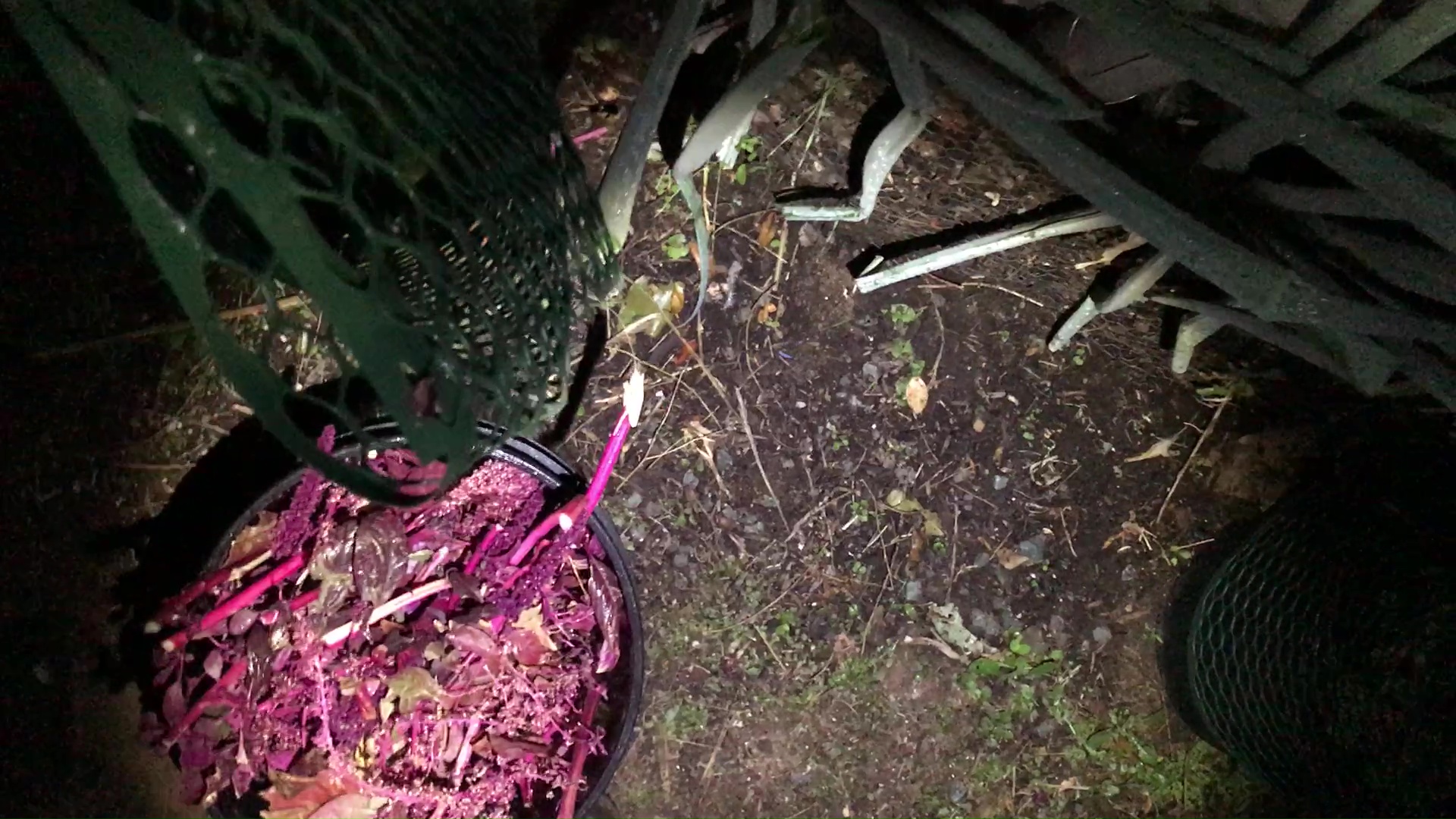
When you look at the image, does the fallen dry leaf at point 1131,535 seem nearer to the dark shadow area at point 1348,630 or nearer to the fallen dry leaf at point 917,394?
the dark shadow area at point 1348,630

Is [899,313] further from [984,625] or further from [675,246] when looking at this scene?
[984,625]

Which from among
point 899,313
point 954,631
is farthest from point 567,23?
point 954,631

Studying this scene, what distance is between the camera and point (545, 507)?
118cm

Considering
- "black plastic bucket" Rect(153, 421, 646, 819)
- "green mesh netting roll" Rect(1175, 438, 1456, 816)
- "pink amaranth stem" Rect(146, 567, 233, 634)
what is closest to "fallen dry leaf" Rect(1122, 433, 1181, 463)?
"green mesh netting roll" Rect(1175, 438, 1456, 816)

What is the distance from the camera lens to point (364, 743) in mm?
1045

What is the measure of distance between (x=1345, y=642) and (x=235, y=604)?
1347 millimetres

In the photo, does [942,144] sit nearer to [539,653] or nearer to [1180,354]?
[1180,354]

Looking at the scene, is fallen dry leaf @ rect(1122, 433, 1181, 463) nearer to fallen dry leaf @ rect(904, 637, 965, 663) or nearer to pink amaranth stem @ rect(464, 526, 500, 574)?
fallen dry leaf @ rect(904, 637, 965, 663)

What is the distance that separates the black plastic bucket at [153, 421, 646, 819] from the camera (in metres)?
1.06

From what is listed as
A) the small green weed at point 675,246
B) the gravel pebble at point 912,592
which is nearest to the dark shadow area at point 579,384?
the small green weed at point 675,246

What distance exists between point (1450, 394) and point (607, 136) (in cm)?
108

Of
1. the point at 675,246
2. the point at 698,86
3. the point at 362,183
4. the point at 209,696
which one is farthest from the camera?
the point at 675,246

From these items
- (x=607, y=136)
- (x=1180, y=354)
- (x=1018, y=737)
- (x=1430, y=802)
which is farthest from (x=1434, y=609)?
(x=607, y=136)

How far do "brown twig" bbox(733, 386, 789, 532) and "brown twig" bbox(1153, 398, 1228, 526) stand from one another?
0.61 meters
